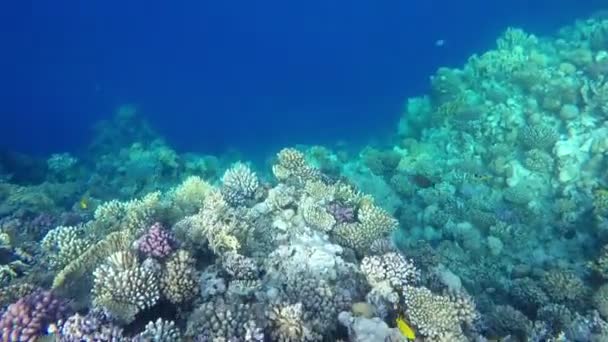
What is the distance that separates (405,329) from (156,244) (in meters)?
3.63

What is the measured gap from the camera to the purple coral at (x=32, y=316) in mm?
5051

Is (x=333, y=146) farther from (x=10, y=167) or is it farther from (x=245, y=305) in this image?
(x=245, y=305)

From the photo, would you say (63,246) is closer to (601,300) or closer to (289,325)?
(289,325)

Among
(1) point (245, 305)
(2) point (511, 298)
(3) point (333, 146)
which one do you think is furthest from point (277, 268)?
(3) point (333, 146)

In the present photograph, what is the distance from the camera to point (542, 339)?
7633mm

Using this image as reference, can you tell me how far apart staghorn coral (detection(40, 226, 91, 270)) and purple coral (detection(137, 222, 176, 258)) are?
1.25 m

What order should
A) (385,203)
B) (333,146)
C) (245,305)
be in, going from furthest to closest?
(333,146), (385,203), (245,305)

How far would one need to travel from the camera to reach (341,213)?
8.75m

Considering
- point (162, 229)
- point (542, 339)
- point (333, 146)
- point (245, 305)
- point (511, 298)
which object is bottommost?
point (542, 339)

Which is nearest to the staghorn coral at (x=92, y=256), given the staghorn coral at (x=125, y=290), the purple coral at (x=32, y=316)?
the purple coral at (x=32, y=316)

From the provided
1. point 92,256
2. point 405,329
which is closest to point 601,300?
point 405,329

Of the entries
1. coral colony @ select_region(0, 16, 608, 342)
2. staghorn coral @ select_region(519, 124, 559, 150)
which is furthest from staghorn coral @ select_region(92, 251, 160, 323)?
staghorn coral @ select_region(519, 124, 559, 150)

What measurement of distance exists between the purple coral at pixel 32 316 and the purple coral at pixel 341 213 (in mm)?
4813

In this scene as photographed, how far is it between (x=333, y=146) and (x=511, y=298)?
21058 millimetres
